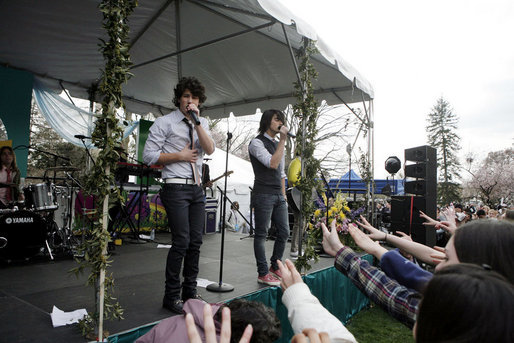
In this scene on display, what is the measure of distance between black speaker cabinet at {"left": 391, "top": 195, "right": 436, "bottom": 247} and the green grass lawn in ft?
4.92

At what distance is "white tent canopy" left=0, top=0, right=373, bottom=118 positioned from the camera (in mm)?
4383

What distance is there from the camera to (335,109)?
20359 millimetres

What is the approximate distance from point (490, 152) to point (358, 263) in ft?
144

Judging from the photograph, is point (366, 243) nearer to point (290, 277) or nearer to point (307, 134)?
point (290, 277)

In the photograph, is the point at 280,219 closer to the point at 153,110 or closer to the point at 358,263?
the point at 358,263

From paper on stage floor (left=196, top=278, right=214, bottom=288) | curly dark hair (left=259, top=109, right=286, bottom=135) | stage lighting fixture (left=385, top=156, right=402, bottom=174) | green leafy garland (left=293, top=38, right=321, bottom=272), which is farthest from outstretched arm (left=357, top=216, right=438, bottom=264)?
stage lighting fixture (left=385, top=156, right=402, bottom=174)

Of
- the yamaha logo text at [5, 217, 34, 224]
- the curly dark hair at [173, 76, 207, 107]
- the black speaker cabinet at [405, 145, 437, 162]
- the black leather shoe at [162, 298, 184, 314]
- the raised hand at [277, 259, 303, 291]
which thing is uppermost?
the curly dark hair at [173, 76, 207, 107]

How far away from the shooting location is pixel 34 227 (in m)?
3.83

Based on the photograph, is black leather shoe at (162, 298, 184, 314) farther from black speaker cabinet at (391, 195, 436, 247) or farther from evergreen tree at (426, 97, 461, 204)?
evergreen tree at (426, 97, 461, 204)

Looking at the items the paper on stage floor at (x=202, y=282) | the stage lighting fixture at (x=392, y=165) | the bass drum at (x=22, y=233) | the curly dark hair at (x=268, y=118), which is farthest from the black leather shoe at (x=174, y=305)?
the stage lighting fixture at (x=392, y=165)

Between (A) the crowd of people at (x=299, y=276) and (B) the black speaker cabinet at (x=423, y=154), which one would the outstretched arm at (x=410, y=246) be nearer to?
(A) the crowd of people at (x=299, y=276)

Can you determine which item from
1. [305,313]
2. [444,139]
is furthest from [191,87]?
[444,139]

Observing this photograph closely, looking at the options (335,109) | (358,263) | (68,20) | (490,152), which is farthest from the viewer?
(490,152)

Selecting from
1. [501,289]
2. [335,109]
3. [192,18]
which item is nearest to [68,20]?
[192,18]
